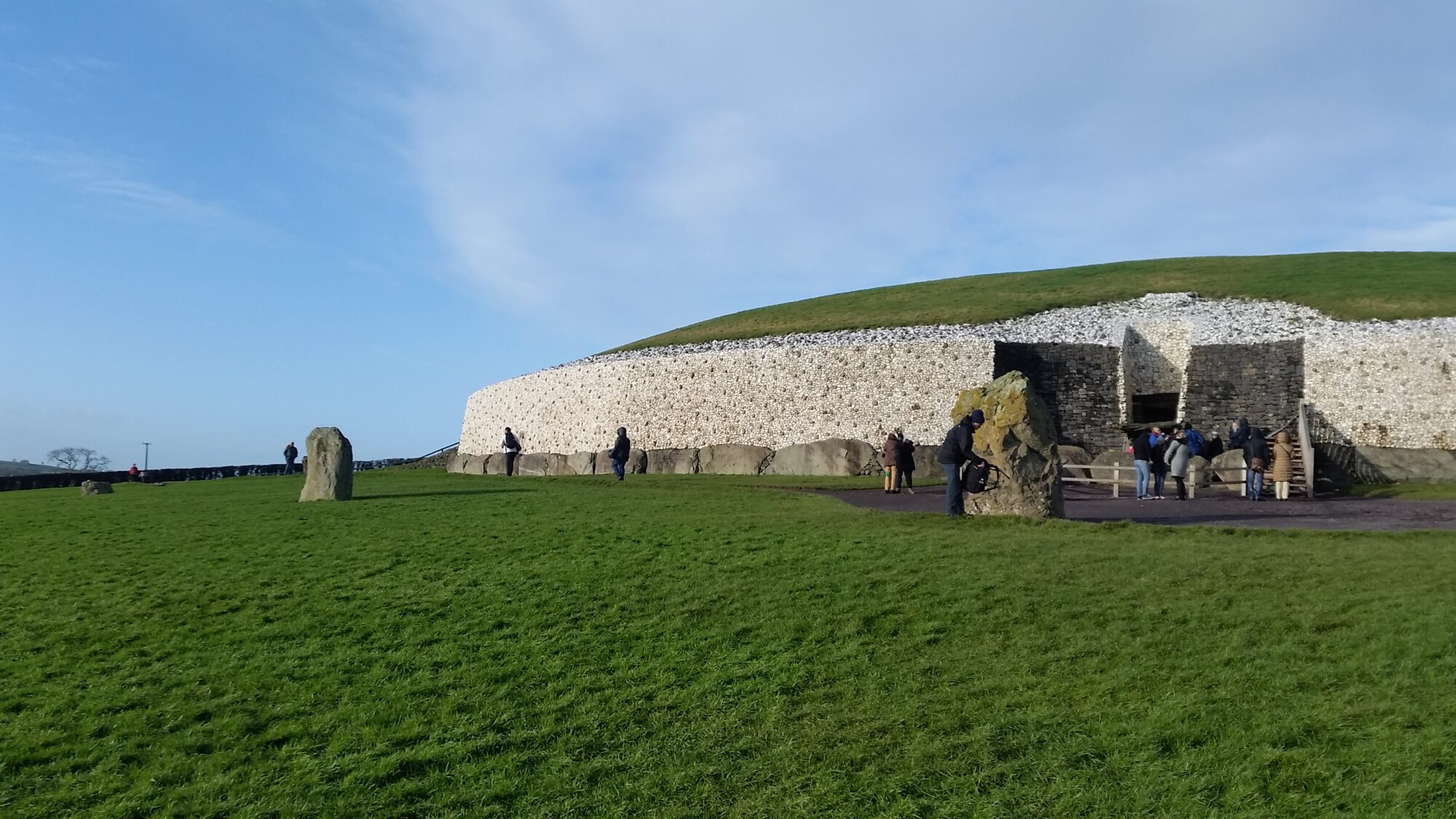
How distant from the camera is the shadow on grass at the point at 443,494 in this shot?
19.8 metres

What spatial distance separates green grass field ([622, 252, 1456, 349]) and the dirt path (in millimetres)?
16630

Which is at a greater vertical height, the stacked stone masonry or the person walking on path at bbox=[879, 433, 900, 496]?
the stacked stone masonry

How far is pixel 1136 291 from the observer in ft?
126

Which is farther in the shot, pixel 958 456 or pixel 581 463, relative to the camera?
pixel 581 463

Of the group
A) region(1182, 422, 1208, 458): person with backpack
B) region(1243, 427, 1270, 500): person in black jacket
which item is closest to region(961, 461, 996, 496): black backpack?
region(1243, 427, 1270, 500): person in black jacket

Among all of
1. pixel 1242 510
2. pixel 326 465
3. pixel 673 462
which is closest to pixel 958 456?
Result: pixel 1242 510

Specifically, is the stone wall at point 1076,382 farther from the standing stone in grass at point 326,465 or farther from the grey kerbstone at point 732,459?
the standing stone in grass at point 326,465

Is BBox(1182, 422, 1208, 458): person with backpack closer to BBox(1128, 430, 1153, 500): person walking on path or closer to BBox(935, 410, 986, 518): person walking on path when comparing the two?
BBox(1128, 430, 1153, 500): person walking on path

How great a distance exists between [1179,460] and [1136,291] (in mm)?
21087

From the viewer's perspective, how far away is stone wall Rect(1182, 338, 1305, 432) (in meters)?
29.6

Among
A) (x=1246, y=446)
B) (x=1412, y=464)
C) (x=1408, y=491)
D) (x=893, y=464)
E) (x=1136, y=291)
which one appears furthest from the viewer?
(x=1136, y=291)

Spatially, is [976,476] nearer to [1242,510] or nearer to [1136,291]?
[1242,510]

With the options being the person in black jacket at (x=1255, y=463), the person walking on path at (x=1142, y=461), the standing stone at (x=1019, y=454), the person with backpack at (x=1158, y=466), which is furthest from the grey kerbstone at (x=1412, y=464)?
the standing stone at (x=1019, y=454)

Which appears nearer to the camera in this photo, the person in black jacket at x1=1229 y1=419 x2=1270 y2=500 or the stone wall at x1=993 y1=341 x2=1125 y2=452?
the person in black jacket at x1=1229 y1=419 x2=1270 y2=500
